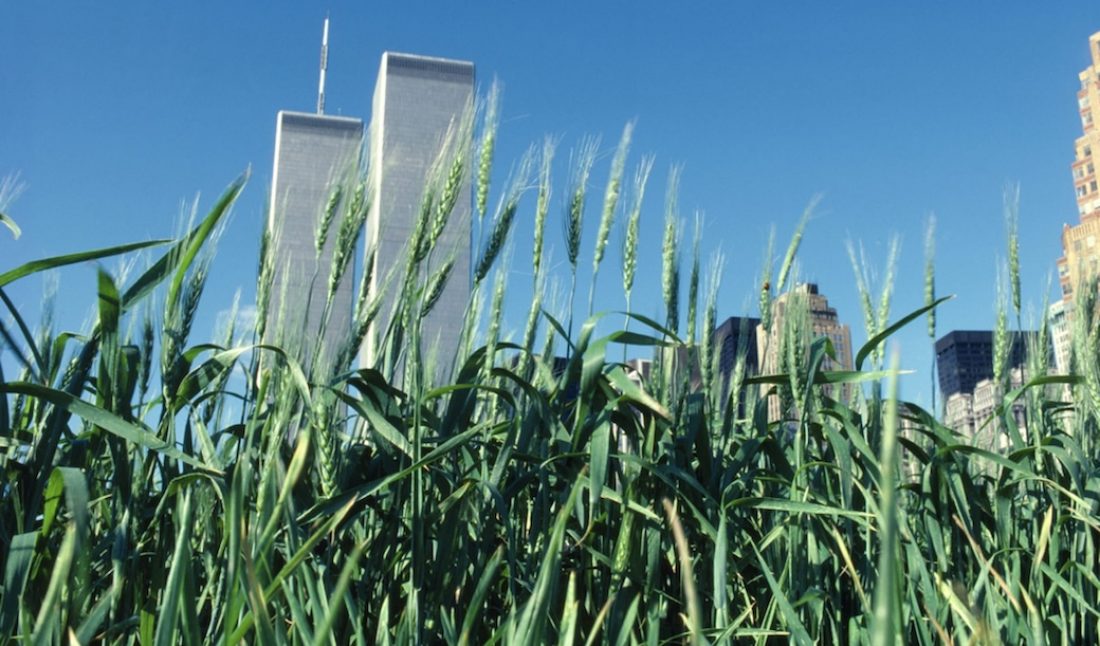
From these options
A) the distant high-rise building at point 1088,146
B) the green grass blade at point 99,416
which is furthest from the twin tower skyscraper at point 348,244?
the distant high-rise building at point 1088,146

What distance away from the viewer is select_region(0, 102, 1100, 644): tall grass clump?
0.92m

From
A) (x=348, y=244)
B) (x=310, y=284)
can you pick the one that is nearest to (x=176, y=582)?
(x=310, y=284)

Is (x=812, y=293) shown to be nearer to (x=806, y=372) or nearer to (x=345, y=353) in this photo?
(x=806, y=372)

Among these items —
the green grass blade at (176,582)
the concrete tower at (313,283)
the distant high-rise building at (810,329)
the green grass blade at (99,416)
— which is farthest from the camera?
the distant high-rise building at (810,329)

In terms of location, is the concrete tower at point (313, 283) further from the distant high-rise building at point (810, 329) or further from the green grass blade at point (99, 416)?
the distant high-rise building at point (810, 329)

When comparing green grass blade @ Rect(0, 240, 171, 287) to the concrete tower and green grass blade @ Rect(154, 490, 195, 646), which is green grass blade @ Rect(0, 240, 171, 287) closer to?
the concrete tower

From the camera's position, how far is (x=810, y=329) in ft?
4.38

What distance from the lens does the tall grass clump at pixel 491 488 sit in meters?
0.92

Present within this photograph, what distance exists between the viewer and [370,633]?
102 cm

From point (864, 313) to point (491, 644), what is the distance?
97 centimetres

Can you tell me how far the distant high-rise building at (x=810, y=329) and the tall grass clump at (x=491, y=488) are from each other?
0.03 metres

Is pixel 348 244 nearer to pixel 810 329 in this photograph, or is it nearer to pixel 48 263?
pixel 48 263

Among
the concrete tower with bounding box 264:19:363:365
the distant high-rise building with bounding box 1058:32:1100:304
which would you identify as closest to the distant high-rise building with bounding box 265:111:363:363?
the concrete tower with bounding box 264:19:363:365

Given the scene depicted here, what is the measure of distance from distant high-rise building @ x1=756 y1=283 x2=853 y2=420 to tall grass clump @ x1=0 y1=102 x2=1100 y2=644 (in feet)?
0.09
